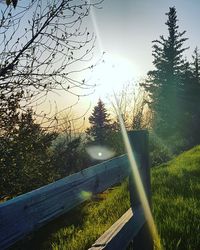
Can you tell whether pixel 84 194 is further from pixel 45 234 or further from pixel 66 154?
pixel 66 154

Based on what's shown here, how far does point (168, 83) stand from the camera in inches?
1612

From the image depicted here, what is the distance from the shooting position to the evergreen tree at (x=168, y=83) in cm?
4106

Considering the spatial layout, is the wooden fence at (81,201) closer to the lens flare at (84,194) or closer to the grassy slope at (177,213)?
the lens flare at (84,194)

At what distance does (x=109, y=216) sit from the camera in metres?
6.32

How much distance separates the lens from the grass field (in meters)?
4.61

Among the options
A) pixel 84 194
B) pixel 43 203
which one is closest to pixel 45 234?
pixel 84 194

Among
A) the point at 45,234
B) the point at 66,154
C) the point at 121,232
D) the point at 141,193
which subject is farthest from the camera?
the point at 66,154

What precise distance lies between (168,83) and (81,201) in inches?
1559

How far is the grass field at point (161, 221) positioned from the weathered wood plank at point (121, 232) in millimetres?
841

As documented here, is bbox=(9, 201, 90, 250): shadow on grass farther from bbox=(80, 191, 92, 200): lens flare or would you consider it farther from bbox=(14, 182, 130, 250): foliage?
bbox=(80, 191, 92, 200): lens flare

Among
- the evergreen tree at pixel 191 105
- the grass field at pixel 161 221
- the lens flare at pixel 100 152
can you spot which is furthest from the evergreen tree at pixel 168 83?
the grass field at pixel 161 221

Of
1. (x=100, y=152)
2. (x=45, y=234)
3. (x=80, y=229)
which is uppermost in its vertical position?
(x=100, y=152)

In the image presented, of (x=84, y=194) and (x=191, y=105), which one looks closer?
(x=84, y=194)

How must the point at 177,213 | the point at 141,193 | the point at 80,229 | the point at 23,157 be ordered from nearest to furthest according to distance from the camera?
the point at 141,193 → the point at 177,213 → the point at 80,229 → the point at 23,157
